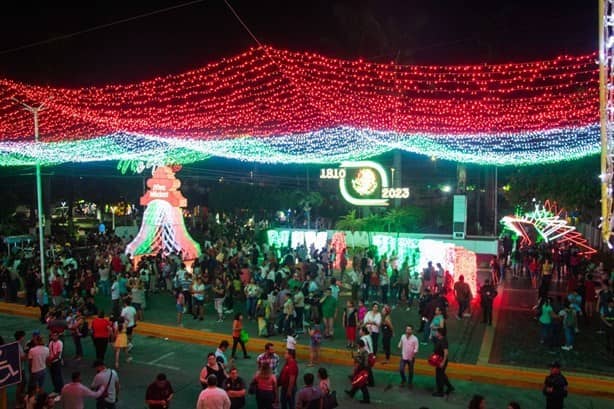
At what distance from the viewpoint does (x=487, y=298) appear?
13.8 m

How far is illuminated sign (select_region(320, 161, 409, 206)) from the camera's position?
24.5 m

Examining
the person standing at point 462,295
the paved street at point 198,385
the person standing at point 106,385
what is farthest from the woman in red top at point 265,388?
the person standing at point 462,295

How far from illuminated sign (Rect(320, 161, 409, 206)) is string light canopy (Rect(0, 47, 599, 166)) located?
373cm

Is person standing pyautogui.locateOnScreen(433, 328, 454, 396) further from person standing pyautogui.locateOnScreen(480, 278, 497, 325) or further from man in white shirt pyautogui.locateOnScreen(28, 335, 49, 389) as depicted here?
man in white shirt pyautogui.locateOnScreen(28, 335, 49, 389)

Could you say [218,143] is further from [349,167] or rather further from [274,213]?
[274,213]

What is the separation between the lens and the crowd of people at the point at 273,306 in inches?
326

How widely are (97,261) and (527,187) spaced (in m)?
19.9

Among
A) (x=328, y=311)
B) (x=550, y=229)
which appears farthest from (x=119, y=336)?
(x=550, y=229)

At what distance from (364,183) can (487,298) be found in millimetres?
11733

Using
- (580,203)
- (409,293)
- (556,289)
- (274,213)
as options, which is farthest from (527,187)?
(274,213)

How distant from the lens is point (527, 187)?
82.2 ft

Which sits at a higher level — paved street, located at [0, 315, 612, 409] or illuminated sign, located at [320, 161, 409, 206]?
illuminated sign, located at [320, 161, 409, 206]

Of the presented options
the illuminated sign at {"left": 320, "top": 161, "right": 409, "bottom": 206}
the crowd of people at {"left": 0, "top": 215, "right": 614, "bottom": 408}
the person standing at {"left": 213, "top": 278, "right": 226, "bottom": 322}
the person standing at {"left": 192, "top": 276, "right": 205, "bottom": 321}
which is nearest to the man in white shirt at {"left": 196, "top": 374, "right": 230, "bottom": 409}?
the crowd of people at {"left": 0, "top": 215, "right": 614, "bottom": 408}

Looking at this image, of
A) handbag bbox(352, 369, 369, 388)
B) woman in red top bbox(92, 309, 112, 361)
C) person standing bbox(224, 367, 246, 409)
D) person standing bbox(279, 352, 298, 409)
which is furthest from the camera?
woman in red top bbox(92, 309, 112, 361)
